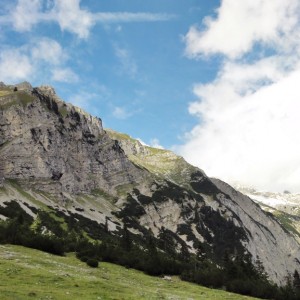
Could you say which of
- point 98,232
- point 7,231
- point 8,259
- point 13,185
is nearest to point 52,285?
point 8,259

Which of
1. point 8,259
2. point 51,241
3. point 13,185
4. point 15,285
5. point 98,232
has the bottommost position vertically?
point 15,285

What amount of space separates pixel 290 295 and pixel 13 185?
155m

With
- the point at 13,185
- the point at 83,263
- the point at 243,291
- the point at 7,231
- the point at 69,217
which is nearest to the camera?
the point at 83,263

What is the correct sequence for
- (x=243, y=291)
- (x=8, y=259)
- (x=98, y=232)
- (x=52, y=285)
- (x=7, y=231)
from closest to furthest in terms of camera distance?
1. (x=52, y=285)
2. (x=8, y=259)
3. (x=243, y=291)
4. (x=7, y=231)
5. (x=98, y=232)

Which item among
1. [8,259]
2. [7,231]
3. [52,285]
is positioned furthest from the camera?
[7,231]

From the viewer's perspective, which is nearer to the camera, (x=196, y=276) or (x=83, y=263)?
(x=83, y=263)

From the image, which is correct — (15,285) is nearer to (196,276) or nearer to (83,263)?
(83,263)

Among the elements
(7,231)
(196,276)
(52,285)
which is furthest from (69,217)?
(52,285)

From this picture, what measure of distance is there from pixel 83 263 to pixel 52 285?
2532cm

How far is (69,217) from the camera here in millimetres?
178750

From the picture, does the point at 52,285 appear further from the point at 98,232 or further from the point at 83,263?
the point at 98,232

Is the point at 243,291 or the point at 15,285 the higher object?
the point at 243,291

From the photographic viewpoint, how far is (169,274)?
74062 millimetres

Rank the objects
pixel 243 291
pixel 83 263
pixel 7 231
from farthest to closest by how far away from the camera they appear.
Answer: pixel 7 231 < pixel 243 291 < pixel 83 263
